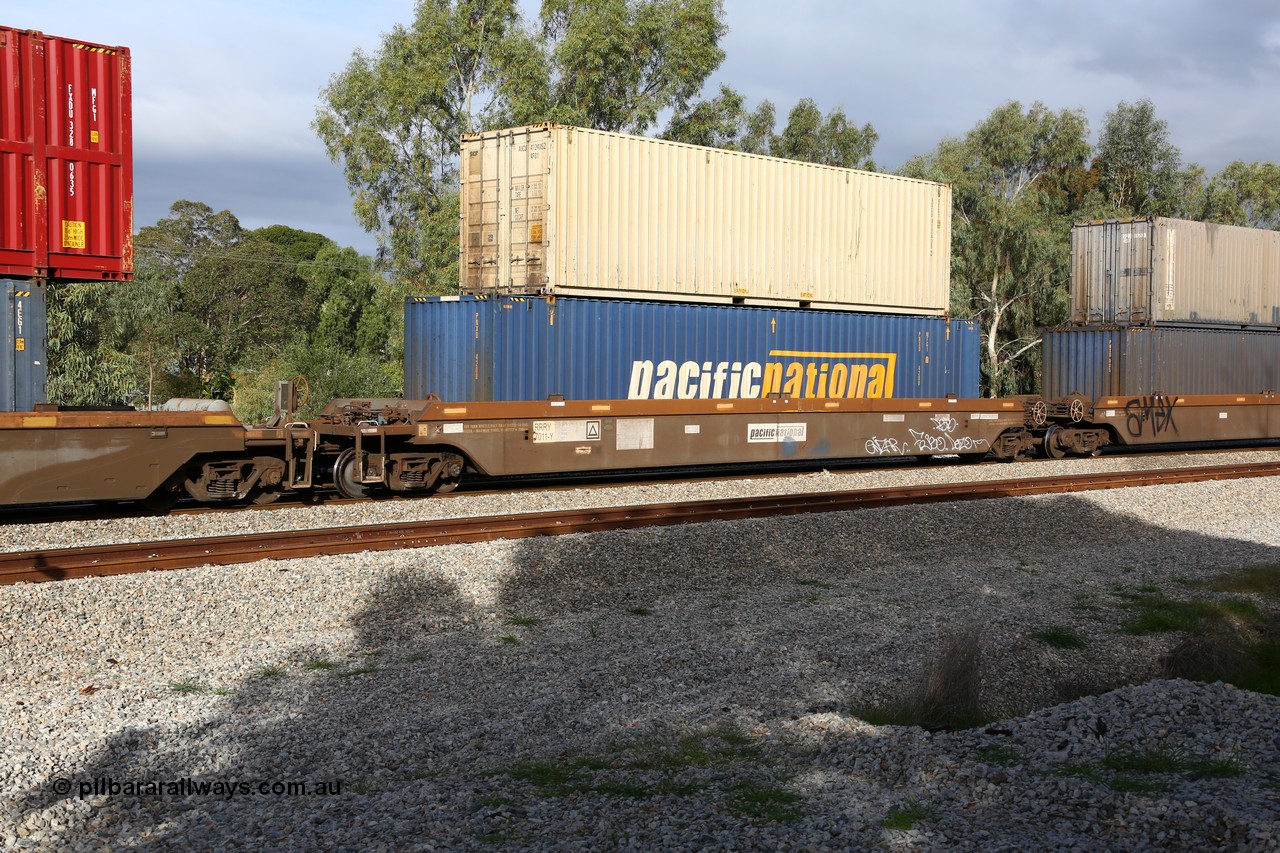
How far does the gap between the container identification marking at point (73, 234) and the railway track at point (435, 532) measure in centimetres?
433

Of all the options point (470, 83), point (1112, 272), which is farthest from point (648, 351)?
point (470, 83)

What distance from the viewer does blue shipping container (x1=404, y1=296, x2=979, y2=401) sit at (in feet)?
52.5

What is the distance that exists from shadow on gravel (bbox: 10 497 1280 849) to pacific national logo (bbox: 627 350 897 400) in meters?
5.71

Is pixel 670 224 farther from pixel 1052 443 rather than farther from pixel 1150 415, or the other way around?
pixel 1150 415

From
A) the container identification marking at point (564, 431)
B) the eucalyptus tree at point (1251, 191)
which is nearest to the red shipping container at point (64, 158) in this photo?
the container identification marking at point (564, 431)

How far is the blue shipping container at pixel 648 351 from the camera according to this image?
1602 cm

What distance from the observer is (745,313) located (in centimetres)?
1800

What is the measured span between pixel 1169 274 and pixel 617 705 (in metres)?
21.8

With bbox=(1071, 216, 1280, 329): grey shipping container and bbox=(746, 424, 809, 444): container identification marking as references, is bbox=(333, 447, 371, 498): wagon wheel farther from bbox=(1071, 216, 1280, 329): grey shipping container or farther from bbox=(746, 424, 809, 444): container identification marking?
bbox=(1071, 216, 1280, 329): grey shipping container

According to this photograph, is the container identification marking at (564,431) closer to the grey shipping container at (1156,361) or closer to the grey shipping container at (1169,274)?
the grey shipping container at (1156,361)

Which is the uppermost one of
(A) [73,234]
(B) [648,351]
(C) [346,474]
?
(A) [73,234]

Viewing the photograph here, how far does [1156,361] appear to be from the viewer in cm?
2364

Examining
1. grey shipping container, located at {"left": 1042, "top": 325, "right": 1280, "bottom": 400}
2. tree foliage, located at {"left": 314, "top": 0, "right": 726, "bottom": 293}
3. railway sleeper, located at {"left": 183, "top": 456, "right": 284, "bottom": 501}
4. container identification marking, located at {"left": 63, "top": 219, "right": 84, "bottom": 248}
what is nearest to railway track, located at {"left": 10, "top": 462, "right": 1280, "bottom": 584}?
railway sleeper, located at {"left": 183, "top": 456, "right": 284, "bottom": 501}

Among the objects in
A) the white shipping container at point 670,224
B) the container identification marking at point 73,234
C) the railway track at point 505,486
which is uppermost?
the white shipping container at point 670,224
